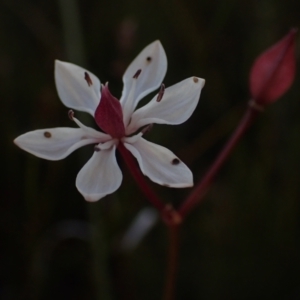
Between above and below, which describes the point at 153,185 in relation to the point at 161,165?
below

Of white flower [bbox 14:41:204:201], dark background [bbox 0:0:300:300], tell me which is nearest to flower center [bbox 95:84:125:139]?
white flower [bbox 14:41:204:201]

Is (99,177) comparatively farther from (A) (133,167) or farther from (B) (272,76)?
(B) (272,76)

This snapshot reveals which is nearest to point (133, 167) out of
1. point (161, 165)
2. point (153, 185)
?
point (161, 165)

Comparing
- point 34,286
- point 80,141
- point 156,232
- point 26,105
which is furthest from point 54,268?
point 80,141

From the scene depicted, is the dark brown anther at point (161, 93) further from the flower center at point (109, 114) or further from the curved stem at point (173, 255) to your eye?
the curved stem at point (173, 255)

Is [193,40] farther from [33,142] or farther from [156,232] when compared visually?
[33,142]

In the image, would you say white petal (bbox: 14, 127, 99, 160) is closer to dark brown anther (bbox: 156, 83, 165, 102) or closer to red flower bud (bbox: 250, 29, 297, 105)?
dark brown anther (bbox: 156, 83, 165, 102)
